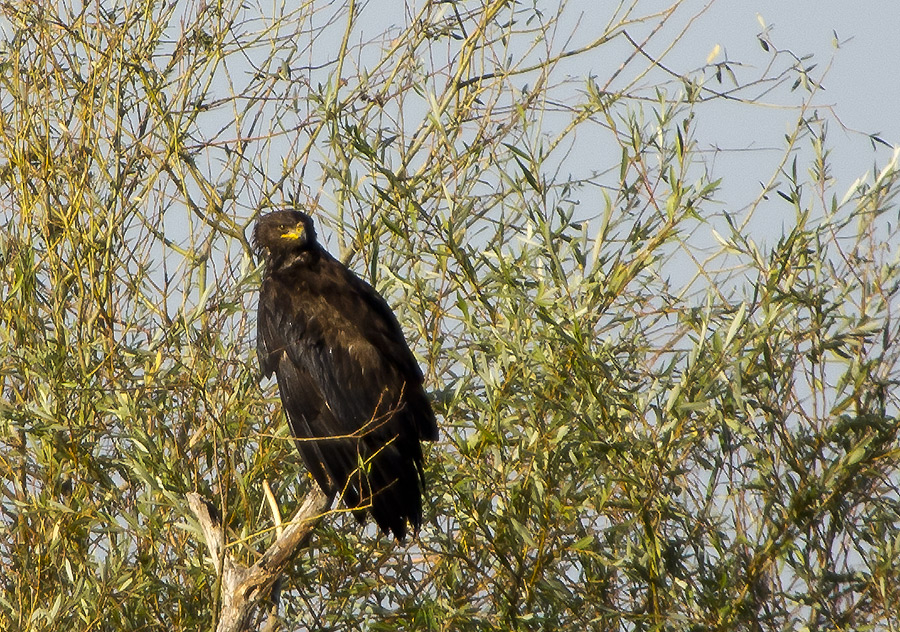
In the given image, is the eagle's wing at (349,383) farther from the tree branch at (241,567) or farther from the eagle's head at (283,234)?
the tree branch at (241,567)

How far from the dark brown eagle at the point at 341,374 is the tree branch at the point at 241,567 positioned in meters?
0.39

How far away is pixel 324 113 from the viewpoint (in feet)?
13.1

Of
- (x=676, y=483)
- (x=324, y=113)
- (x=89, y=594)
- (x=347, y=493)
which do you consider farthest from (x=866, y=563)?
(x=89, y=594)

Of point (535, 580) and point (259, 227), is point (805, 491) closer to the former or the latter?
point (535, 580)

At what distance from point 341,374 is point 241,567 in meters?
1.08

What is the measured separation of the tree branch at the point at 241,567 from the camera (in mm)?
3713

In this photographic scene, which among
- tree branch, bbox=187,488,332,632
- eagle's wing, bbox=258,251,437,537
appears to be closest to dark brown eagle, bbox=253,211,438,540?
eagle's wing, bbox=258,251,437,537

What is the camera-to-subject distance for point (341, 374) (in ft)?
15.3

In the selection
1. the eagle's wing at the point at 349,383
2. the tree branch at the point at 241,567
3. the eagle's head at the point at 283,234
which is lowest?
the tree branch at the point at 241,567

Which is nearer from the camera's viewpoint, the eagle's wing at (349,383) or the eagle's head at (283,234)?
the eagle's wing at (349,383)

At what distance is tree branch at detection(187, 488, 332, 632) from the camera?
3.71 m

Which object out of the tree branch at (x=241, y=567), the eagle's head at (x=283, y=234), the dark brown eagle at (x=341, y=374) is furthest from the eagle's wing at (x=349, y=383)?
the tree branch at (x=241, y=567)

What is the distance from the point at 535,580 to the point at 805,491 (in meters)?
0.85

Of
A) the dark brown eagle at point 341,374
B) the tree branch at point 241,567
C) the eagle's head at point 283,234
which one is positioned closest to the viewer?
the tree branch at point 241,567
